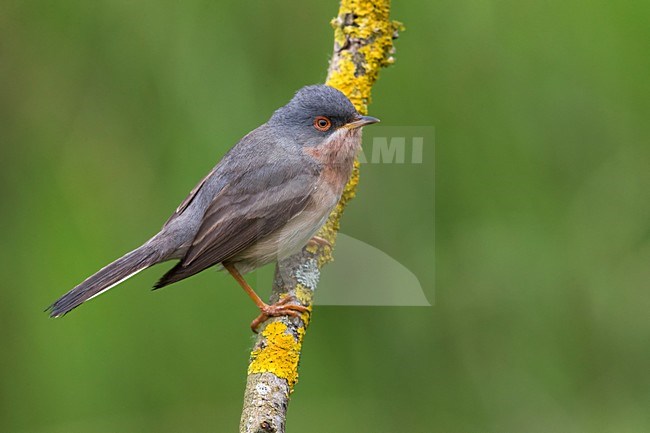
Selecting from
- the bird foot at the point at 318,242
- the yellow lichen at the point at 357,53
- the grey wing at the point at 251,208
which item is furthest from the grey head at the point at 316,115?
the bird foot at the point at 318,242

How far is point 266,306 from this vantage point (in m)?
4.31

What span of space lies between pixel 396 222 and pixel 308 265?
23.8 inches

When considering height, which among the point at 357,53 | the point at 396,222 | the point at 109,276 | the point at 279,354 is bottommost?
the point at 279,354

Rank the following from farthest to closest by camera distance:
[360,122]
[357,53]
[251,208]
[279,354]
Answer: [357,53], [360,122], [251,208], [279,354]

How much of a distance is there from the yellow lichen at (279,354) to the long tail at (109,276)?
2.21ft

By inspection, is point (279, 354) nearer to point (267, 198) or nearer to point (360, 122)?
point (267, 198)

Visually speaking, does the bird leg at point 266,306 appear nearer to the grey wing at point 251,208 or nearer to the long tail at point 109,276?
the grey wing at point 251,208

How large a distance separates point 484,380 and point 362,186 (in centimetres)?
131

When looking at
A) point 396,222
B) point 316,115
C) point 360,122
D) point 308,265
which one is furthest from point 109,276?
point 396,222

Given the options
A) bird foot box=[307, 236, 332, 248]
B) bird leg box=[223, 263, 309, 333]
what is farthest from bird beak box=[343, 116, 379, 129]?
bird leg box=[223, 263, 309, 333]

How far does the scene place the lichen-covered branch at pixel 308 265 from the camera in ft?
12.1

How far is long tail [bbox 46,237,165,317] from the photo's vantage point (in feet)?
12.9

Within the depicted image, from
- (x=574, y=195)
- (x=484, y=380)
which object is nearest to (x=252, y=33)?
(x=574, y=195)

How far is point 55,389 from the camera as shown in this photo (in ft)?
15.0
